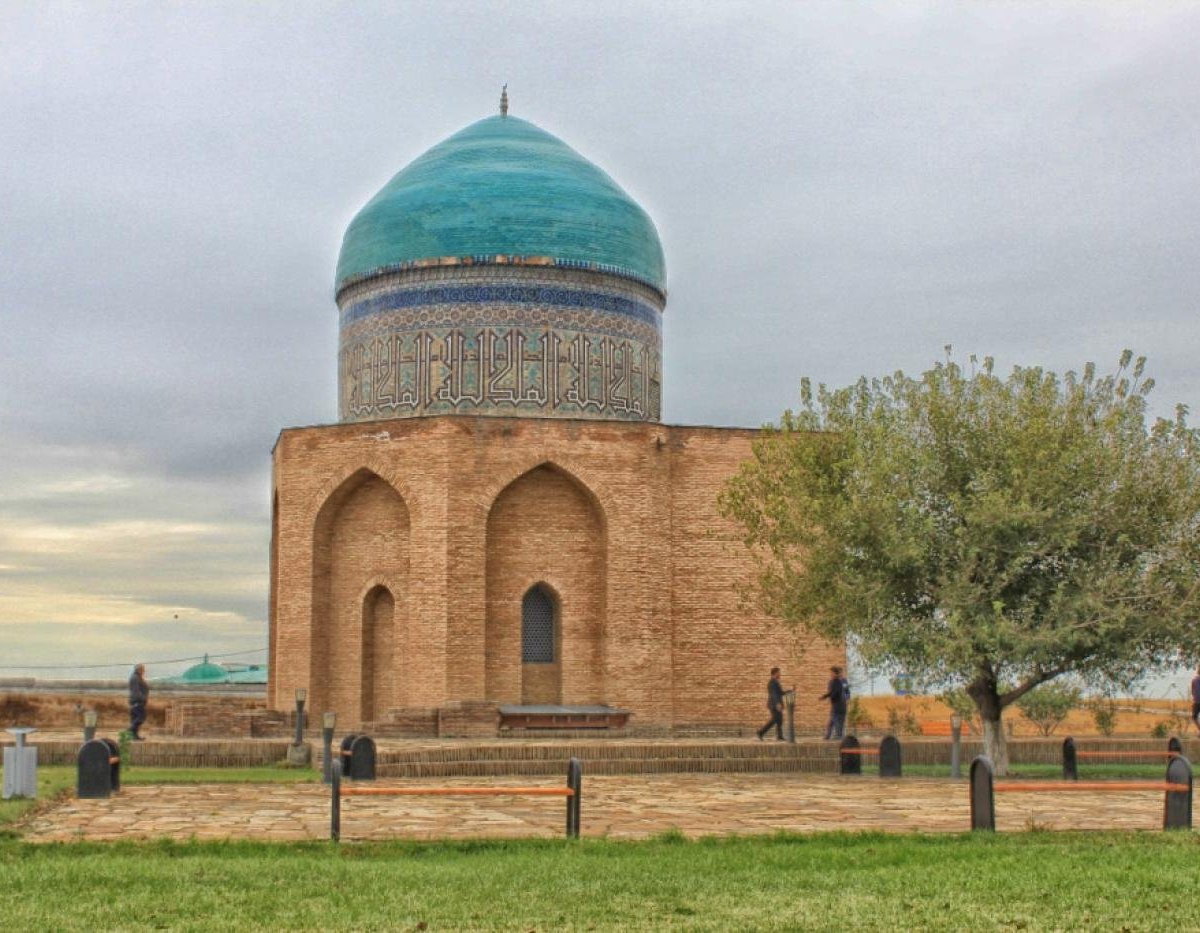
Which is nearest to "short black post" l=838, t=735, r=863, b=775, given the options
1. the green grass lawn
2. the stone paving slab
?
the stone paving slab

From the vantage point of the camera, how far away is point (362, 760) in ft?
37.2

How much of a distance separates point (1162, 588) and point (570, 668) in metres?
8.10

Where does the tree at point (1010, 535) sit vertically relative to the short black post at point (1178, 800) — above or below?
above

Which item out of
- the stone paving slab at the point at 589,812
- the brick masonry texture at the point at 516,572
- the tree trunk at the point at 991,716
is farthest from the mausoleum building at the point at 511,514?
the stone paving slab at the point at 589,812

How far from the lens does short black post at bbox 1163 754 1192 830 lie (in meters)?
8.53

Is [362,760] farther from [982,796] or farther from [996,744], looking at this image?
[996,744]

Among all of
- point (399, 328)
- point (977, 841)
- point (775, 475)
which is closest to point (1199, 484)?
point (775, 475)

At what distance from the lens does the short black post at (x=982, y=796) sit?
27.4ft

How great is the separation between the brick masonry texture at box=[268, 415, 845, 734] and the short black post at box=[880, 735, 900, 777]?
535 cm

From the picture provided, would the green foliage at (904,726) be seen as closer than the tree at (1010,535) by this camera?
No

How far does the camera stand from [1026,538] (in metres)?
13.0

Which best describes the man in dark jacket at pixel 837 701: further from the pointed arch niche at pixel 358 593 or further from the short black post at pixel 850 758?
the pointed arch niche at pixel 358 593

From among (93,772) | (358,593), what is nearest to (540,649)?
(358,593)

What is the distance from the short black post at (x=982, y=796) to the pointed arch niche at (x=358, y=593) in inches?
465
